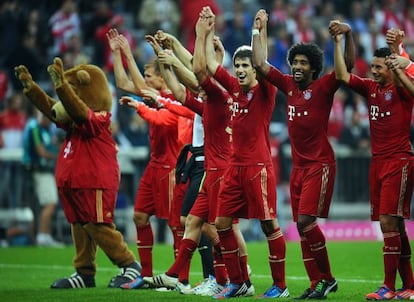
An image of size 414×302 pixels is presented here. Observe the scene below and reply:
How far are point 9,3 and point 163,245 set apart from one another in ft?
25.6

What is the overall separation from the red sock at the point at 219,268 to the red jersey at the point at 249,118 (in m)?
1.25

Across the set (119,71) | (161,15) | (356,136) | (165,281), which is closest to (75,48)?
(161,15)

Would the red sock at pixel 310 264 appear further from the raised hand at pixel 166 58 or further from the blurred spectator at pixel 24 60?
the blurred spectator at pixel 24 60

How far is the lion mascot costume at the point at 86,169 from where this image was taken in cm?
1278

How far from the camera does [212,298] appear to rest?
1132cm

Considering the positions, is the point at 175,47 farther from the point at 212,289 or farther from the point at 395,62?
the point at 395,62

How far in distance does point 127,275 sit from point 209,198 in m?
1.79

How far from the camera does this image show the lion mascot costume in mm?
12781

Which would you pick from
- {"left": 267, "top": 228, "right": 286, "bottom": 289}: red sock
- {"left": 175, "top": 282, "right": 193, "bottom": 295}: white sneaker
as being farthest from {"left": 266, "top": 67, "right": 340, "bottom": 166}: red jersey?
{"left": 175, "top": 282, "right": 193, "bottom": 295}: white sneaker

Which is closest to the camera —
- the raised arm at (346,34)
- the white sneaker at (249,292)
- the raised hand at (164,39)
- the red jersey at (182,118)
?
the raised arm at (346,34)

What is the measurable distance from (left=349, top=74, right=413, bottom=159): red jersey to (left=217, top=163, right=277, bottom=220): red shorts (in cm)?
110

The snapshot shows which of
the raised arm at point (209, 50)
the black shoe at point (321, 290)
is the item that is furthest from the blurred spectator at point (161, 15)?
the black shoe at point (321, 290)

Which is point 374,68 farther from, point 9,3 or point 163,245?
point 9,3

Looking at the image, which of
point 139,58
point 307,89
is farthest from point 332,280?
point 139,58
